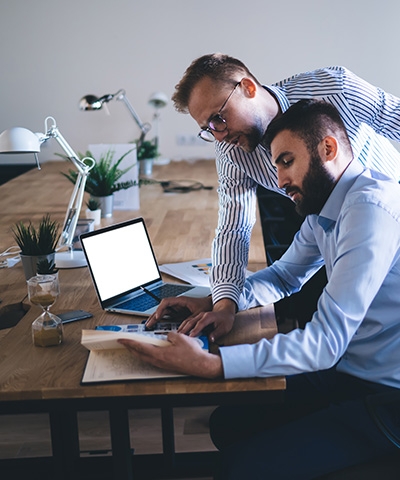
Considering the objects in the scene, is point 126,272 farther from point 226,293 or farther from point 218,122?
point 218,122

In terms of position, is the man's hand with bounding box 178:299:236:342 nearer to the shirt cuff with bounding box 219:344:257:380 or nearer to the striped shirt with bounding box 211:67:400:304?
the shirt cuff with bounding box 219:344:257:380

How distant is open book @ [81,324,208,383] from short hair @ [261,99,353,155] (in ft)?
1.83

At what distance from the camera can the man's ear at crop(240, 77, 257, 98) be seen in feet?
6.20

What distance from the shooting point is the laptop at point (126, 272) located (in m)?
1.85

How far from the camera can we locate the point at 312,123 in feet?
5.17

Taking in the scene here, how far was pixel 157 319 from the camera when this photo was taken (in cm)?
170

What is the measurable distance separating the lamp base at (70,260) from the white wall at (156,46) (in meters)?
3.73

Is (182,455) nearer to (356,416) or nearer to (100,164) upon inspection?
(356,416)

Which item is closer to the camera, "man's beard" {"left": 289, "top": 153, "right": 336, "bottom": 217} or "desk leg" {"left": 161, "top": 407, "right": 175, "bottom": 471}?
"man's beard" {"left": 289, "top": 153, "right": 336, "bottom": 217}

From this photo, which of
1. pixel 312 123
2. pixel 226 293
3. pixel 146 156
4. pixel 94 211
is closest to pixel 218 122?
pixel 312 123

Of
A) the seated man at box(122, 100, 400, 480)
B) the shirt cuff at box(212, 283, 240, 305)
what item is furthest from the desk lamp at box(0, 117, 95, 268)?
the seated man at box(122, 100, 400, 480)

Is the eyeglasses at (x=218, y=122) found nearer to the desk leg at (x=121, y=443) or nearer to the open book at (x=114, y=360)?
the open book at (x=114, y=360)

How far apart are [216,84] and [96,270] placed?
2.10 ft

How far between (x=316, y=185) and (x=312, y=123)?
0.50 feet
